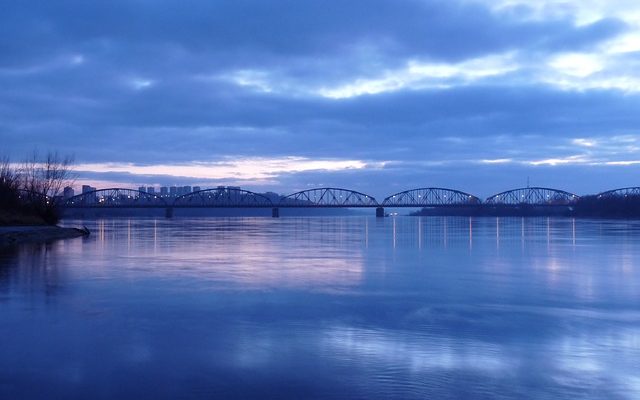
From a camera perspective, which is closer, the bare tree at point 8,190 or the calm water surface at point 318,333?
the calm water surface at point 318,333

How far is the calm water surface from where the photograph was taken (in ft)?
21.3

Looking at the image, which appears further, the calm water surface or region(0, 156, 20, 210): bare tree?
region(0, 156, 20, 210): bare tree

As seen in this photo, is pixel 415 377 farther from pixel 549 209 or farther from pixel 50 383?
pixel 549 209

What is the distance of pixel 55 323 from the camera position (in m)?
9.60

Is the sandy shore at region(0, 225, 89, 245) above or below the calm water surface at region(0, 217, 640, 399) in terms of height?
above

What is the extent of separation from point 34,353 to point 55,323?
2011 millimetres

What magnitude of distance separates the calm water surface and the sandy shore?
15.0 metres

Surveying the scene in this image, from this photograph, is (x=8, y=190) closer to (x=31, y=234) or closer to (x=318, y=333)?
(x=31, y=234)

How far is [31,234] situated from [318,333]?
30366mm

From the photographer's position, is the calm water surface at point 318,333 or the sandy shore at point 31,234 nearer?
the calm water surface at point 318,333

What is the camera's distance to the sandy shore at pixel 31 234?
31247 mm

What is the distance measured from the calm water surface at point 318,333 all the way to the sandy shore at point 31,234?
49.2 feet

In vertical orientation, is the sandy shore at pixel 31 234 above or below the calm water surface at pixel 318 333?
above

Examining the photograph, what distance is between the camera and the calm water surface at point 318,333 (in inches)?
256
